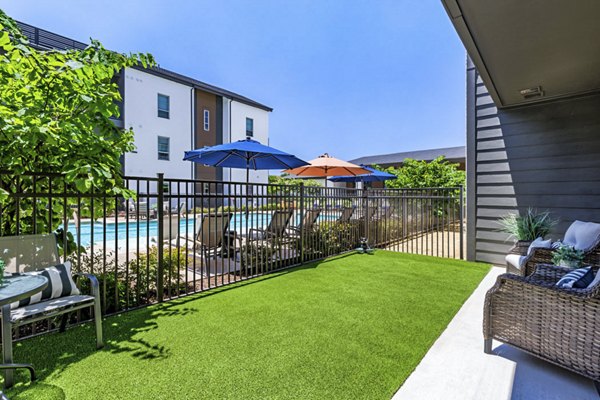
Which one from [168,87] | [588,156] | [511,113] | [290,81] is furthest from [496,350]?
[290,81]

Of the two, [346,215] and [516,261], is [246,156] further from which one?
[516,261]

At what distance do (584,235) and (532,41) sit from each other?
2.44 meters

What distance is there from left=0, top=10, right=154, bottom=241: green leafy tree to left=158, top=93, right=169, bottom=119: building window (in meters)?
16.8

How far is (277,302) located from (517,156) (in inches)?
200

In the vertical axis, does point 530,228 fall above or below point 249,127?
below

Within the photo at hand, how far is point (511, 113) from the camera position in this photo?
5379 mm

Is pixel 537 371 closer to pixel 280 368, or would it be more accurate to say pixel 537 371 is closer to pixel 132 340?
pixel 280 368

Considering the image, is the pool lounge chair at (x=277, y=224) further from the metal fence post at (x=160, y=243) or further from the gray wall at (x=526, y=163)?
the gray wall at (x=526, y=163)

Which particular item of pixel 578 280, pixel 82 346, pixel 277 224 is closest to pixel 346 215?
pixel 277 224

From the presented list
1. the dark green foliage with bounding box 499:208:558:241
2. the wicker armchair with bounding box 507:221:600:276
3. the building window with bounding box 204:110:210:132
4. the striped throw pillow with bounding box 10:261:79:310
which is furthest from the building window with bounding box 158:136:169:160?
the wicker armchair with bounding box 507:221:600:276

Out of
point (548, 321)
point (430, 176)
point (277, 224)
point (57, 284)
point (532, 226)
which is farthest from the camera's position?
point (430, 176)

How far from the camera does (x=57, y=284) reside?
2391 millimetres

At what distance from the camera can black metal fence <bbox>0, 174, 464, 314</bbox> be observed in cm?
298

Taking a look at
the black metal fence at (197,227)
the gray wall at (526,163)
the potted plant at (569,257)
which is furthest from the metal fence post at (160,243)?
the gray wall at (526,163)
